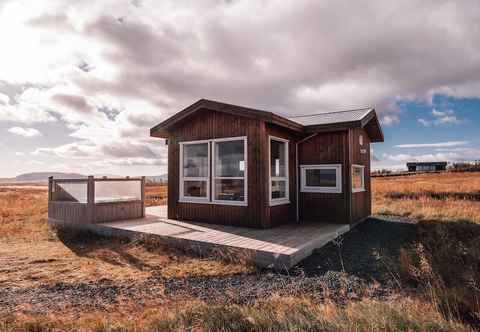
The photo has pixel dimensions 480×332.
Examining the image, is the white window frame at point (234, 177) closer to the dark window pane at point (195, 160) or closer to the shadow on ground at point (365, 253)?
the dark window pane at point (195, 160)

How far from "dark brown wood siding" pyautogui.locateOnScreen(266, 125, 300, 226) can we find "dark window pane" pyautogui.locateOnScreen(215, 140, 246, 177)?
0.78 meters

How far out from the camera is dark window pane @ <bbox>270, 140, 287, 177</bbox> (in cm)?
740

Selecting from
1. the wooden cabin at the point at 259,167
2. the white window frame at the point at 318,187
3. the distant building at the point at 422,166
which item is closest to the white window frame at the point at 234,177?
the wooden cabin at the point at 259,167

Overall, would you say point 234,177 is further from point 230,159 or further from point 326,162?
point 326,162

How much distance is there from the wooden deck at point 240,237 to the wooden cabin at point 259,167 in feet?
1.69

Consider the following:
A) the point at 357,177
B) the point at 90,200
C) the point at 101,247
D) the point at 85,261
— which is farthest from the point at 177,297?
the point at 357,177

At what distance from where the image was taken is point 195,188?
821cm

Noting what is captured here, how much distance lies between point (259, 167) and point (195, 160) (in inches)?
89.7

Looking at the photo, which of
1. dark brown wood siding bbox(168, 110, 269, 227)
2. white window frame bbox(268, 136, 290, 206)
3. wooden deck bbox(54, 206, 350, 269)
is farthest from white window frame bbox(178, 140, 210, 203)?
white window frame bbox(268, 136, 290, 206)

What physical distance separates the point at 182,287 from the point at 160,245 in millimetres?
2352

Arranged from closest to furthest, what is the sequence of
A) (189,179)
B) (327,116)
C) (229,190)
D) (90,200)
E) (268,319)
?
1. (268,319)
2. (229,190)
3. (90,200)
4. (189,179)
5. (327,116)

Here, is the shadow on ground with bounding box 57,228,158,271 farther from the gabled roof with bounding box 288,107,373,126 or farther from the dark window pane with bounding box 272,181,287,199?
the gabled roof with bounding box 288,107,373,126

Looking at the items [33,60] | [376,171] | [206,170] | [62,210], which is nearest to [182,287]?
[206,170]

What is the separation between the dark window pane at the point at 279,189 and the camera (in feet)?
24.2
